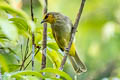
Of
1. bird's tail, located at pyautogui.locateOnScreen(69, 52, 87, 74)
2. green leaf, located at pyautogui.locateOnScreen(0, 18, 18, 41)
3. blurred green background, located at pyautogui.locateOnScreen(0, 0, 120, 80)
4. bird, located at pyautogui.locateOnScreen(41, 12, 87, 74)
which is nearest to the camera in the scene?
green leaf, located at pyautogui.locateOnScreen(0, 18, 18, 41)

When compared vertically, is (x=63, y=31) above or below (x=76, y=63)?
above

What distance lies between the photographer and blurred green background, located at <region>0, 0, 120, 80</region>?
202 inches

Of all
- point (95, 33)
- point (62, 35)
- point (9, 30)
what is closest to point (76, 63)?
point (62, 35)

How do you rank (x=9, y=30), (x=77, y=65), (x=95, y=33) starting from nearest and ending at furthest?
(x=9, y=30) → (x=77, y=65) → (x=95, y=33)

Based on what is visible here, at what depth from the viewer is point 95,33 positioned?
5.27m

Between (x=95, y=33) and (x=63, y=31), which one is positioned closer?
(x=63, y=31)

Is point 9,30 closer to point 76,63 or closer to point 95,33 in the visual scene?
point 76,63

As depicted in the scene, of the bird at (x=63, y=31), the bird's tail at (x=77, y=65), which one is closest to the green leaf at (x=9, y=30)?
the bird's tail at (x=77, y=65)

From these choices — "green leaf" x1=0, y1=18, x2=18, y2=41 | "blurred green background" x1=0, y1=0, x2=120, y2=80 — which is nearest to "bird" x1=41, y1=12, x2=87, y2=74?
"blurred green background" x1=0, y1=0, x2=120, y2=80

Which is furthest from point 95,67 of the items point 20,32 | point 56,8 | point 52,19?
point 20,32

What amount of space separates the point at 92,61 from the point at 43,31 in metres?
4.45

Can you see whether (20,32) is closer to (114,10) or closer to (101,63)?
(114,10)

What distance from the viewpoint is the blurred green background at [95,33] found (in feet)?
16.8

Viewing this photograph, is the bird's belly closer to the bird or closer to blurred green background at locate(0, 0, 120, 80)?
the bird
